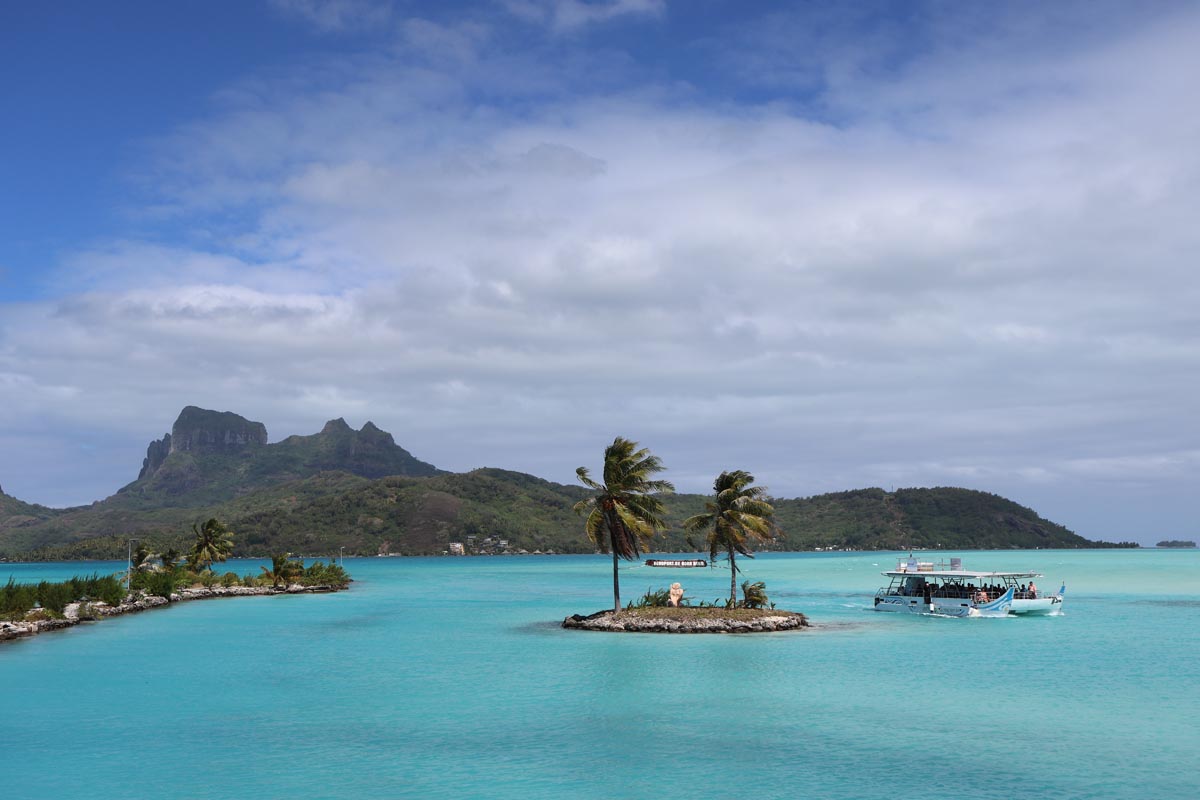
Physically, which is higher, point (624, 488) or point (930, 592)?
point (624, 488)

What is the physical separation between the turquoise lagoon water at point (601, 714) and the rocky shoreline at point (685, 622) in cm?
185

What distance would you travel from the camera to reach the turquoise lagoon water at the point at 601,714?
2420 cm

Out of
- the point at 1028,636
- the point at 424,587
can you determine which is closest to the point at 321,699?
the point at 1028,636

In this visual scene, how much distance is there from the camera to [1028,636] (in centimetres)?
6019

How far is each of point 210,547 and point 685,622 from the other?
87.0 meters

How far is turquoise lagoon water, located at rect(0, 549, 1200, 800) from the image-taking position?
953 inches

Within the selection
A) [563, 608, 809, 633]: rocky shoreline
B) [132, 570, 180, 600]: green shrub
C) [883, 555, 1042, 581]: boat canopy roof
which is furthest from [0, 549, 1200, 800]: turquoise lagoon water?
[132, 570, 180, 600]: green shrub

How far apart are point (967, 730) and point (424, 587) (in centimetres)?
11223

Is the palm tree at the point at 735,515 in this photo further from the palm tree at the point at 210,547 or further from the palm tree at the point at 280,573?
the palm tree at the point at 210,547

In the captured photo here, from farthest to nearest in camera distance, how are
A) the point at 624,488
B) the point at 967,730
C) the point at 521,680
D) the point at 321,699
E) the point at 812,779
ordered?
the point at 624,488
the point at 521,680
the point at 321,699
the point at 967,730
the point at 812,779

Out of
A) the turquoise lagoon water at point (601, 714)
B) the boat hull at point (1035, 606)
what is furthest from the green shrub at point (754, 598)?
the boat hull at point (1035, 606)

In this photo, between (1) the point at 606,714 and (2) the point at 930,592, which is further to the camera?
(2) the point at 930,592

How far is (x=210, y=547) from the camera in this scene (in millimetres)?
122500

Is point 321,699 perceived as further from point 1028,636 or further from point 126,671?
point 1028,636
